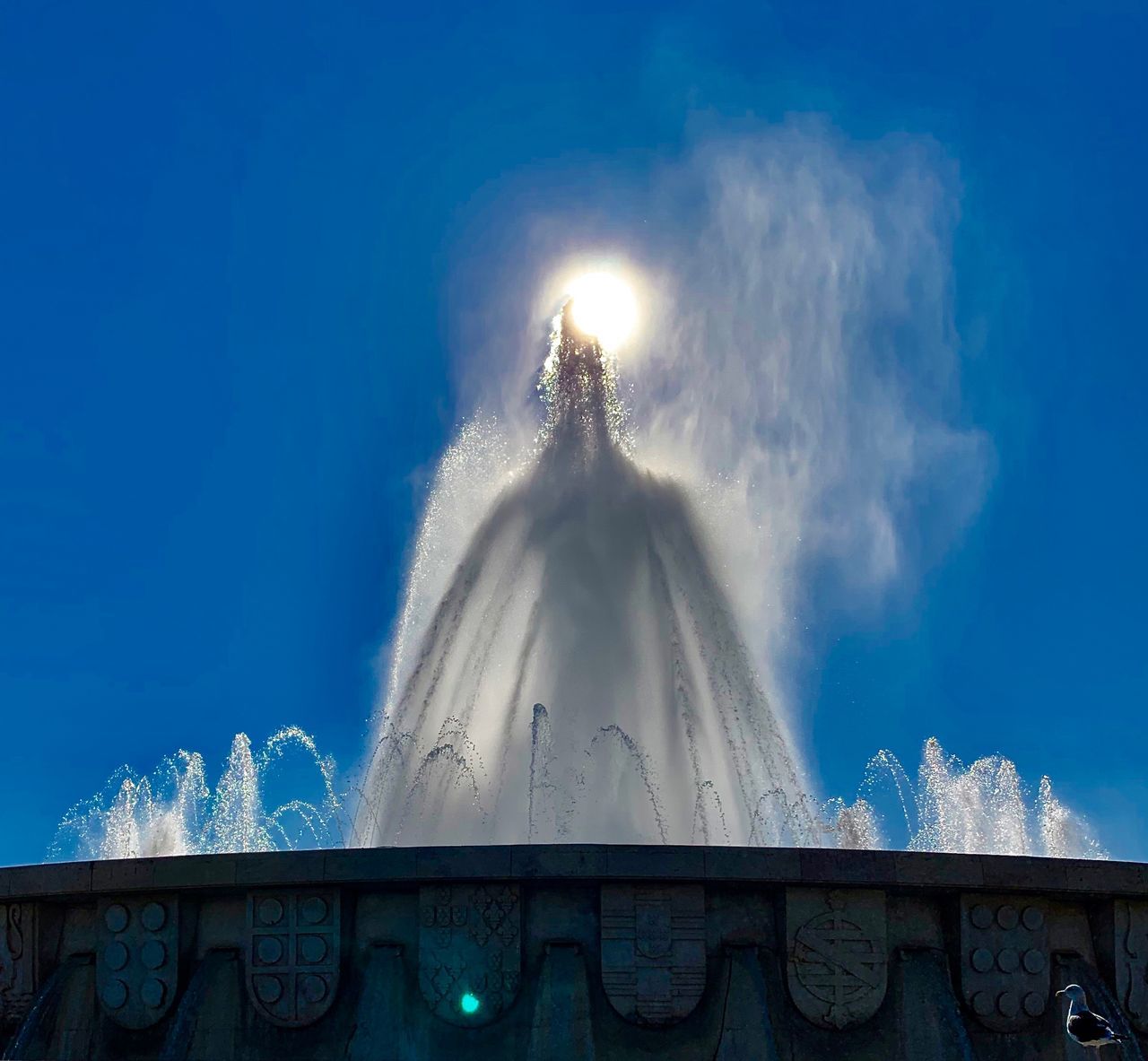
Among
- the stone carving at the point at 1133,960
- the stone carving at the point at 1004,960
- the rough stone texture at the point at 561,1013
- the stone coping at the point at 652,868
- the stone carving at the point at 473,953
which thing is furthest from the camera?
the stone carving at the point at 1133,960

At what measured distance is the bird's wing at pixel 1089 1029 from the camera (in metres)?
7.77

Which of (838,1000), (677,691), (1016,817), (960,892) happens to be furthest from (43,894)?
(1016,817)

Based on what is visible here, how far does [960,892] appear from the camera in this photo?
37.5 feet

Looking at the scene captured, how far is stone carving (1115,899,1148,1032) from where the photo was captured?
11.5m

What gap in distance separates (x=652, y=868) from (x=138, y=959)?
4624mm

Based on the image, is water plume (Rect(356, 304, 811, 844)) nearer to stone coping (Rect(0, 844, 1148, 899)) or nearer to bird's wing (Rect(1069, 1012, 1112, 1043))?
stone coping (Rect(0, 844, 1148, 899))

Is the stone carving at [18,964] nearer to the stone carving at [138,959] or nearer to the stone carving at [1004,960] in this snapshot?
the stone carving at [138,959]

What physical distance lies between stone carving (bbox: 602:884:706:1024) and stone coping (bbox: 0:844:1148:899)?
0.26 m

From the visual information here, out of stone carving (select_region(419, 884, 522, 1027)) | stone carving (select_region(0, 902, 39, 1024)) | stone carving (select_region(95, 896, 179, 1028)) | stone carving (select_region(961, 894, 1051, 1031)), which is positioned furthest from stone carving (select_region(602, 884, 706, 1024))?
stone carving (select_region(0, 902, 39, 1024))

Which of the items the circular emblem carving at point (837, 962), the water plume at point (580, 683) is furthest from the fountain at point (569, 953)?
the water plume at point (580, 683)

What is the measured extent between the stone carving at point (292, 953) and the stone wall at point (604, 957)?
2 centimetres

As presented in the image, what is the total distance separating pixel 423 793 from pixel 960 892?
24.9 ft

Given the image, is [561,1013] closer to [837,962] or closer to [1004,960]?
[837,962]

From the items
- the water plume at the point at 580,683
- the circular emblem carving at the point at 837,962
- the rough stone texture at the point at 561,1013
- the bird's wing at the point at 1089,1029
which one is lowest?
the bird's wing at the point at 1089,1029
